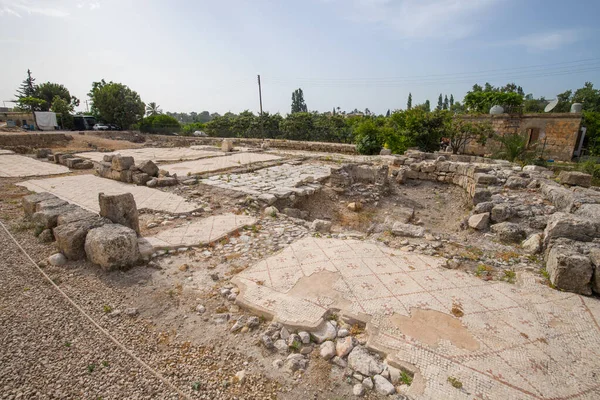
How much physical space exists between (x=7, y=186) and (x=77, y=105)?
44353mm

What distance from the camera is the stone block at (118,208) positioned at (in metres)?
4.30

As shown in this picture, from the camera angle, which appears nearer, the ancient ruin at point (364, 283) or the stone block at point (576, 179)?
the ancient ruin at point (364, 283)

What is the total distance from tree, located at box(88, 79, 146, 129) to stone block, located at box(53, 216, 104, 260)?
95.9 ft

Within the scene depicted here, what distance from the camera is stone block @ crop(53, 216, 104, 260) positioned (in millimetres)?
3818

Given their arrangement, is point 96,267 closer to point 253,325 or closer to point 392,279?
point 253,325

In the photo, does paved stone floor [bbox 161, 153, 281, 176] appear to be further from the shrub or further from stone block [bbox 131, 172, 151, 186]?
the shrub

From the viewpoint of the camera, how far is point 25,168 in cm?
1017

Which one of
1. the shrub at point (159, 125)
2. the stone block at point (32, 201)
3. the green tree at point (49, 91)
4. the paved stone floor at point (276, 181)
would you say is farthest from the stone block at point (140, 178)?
the green tree at point (49, 91)

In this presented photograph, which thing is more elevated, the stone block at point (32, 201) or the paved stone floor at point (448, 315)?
the stone block at point (32, 201)

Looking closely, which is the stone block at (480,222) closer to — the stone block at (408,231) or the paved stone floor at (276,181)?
the stone block at (408,231)

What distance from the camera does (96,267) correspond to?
371cm

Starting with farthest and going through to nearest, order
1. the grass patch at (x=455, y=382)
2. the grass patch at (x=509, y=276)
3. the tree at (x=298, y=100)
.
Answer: the tree at (x=298, y=100) < the grass patch at (x=509, y=276) < the grass patch at (x=455, y=382)

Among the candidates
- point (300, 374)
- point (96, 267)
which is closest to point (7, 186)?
point (96, 267)

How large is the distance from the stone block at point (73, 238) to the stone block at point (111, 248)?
13 cm
